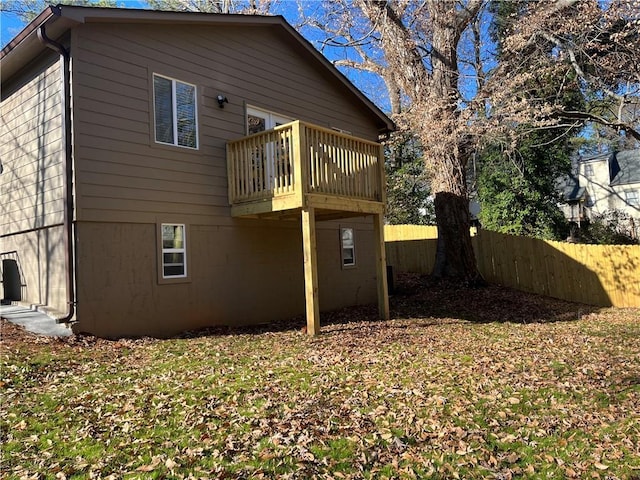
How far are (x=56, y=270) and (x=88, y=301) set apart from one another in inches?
37.8

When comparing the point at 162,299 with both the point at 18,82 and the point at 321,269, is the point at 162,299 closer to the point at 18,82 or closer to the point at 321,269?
the point at 321,269

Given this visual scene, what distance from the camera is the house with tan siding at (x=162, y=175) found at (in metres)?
7.74

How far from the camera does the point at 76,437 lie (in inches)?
154

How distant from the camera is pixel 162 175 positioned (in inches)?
345

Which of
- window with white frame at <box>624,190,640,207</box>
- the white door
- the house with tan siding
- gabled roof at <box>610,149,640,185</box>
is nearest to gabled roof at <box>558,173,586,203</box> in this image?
gabled roof at <box>610,149,640,185</box>

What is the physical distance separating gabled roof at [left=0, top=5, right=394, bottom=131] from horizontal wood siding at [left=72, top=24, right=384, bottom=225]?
22 centimetres

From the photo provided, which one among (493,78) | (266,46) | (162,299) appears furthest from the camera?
(493,78)

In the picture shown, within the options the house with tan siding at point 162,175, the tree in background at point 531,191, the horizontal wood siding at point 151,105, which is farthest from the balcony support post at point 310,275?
the tree in background at point 531,191

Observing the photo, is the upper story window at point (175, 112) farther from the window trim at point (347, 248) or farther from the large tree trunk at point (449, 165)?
the large tree trunk at point (449, 165)

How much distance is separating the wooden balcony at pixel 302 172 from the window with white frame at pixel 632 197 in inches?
948

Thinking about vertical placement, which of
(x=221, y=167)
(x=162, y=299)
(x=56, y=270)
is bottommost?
(x=162, y=299)

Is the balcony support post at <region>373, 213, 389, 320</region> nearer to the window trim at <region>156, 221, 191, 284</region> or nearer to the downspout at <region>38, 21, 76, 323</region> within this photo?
the window trim at <region>156, 221, 191, 284</region>

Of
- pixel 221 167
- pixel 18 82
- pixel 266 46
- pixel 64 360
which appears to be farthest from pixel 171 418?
pixel 266 46

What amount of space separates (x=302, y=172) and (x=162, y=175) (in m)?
2.63
